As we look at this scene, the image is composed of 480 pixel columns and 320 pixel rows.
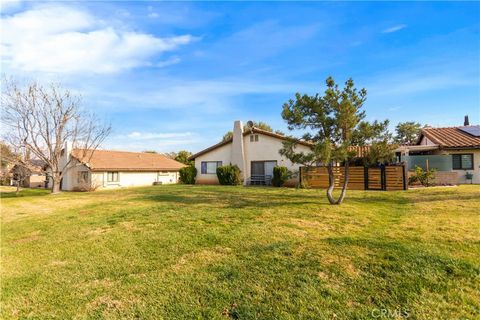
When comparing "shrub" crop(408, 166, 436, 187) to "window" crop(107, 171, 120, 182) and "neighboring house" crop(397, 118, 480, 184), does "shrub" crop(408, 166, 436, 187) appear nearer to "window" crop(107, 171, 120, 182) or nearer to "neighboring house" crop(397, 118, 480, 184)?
"neighboring house" crop(397, 118, 480, 184)

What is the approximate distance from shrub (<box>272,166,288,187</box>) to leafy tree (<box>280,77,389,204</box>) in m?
8.95

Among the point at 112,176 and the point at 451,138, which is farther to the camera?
the point at 112,176

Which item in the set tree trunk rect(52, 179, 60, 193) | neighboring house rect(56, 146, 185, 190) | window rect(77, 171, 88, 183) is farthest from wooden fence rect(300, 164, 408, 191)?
window rect(77, 171, 88, 183)

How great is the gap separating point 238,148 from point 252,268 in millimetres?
19045

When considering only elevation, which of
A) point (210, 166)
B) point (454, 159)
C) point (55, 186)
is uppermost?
point (454, 159)

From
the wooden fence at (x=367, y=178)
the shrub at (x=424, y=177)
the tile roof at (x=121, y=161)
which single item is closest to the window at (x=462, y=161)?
the shrub at (x=424, y=177)

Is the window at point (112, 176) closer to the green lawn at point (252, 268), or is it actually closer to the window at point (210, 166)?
the window at point (210, 166)

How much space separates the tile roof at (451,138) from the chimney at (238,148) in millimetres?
14884

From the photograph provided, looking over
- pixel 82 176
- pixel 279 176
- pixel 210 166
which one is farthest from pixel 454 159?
pixel 82 176

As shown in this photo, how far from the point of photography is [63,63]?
11.4 metres

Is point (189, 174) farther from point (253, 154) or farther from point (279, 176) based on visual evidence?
point (279, 176)

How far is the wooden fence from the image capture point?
16.1 metres

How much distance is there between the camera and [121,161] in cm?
3164

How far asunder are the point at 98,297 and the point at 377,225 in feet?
22.0
